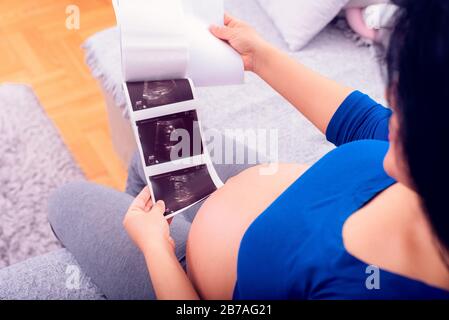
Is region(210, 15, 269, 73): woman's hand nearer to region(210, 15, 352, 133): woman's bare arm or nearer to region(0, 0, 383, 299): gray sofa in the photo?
region(210, 15, 352, 133): woman's bare arm

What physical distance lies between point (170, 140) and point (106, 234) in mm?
225

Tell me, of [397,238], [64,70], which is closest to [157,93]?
[397,238]

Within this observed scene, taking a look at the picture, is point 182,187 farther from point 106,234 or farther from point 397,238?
point 397,238

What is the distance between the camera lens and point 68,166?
1758 mm

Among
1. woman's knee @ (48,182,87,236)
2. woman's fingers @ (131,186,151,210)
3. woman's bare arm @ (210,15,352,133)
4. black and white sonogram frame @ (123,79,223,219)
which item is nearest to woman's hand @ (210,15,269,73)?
woman's bare arm @ (210,15,352,133)

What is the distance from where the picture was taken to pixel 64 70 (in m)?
2.14

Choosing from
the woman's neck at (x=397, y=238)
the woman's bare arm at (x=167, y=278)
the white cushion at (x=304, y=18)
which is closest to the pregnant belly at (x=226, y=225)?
the woman's bare arm at (x=167, y=278)

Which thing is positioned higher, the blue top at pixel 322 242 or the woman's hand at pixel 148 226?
the blue top at pixel 322 242

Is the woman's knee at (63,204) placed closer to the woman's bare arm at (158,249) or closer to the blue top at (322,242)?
the woman's bare arm at (158,249)

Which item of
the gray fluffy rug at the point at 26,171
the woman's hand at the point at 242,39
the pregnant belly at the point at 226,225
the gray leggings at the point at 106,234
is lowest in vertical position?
the gray fluffy rug at the point at 26,171

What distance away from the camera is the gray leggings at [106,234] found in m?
0.89

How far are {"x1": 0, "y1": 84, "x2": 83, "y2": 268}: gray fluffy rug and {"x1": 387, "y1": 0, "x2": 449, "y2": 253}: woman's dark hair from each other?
1304mm

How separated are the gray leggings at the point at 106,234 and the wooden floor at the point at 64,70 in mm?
664

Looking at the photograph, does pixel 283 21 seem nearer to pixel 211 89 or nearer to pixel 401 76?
pixel 211 89
